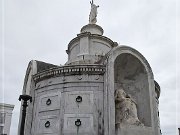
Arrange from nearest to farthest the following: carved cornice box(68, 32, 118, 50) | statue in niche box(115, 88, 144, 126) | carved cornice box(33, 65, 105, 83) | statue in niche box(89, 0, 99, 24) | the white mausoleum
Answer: the white mausoleum, statue in niche box(115, 88, 144, 126), carved cornice box(33, 65, 105, 83), carved cornice box(68, 32, 118, 50), statue in niche box(89, 0, 99, 24)

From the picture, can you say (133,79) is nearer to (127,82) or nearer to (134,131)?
(127,82)

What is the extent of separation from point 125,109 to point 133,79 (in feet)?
11.7

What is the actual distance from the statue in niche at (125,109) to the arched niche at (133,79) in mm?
981

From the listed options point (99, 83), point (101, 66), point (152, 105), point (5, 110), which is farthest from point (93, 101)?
point (5, 110)

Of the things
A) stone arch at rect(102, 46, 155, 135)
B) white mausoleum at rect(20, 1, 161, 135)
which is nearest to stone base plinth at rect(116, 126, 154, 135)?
white mausoleum at rect(20, 1, 161, 135)

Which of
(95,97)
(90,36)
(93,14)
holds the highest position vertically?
(93,14)

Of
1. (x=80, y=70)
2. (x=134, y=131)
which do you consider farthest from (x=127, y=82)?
(x=134, y=131)

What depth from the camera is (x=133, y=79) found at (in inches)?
835

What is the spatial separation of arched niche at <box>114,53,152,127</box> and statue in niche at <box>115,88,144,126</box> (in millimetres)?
981

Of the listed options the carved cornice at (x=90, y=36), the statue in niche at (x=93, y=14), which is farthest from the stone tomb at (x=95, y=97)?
the statue in niche at (x=93, y=14)

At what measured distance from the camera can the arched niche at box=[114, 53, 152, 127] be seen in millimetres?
20062

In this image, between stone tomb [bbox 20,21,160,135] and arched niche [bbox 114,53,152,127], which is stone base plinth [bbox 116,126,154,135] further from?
arched niche [bbox 114,53,152,127]

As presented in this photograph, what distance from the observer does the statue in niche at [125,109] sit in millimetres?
17891

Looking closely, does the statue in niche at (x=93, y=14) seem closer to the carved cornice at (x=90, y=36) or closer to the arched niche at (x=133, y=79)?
the carved cornice at (x=90, y=36)
